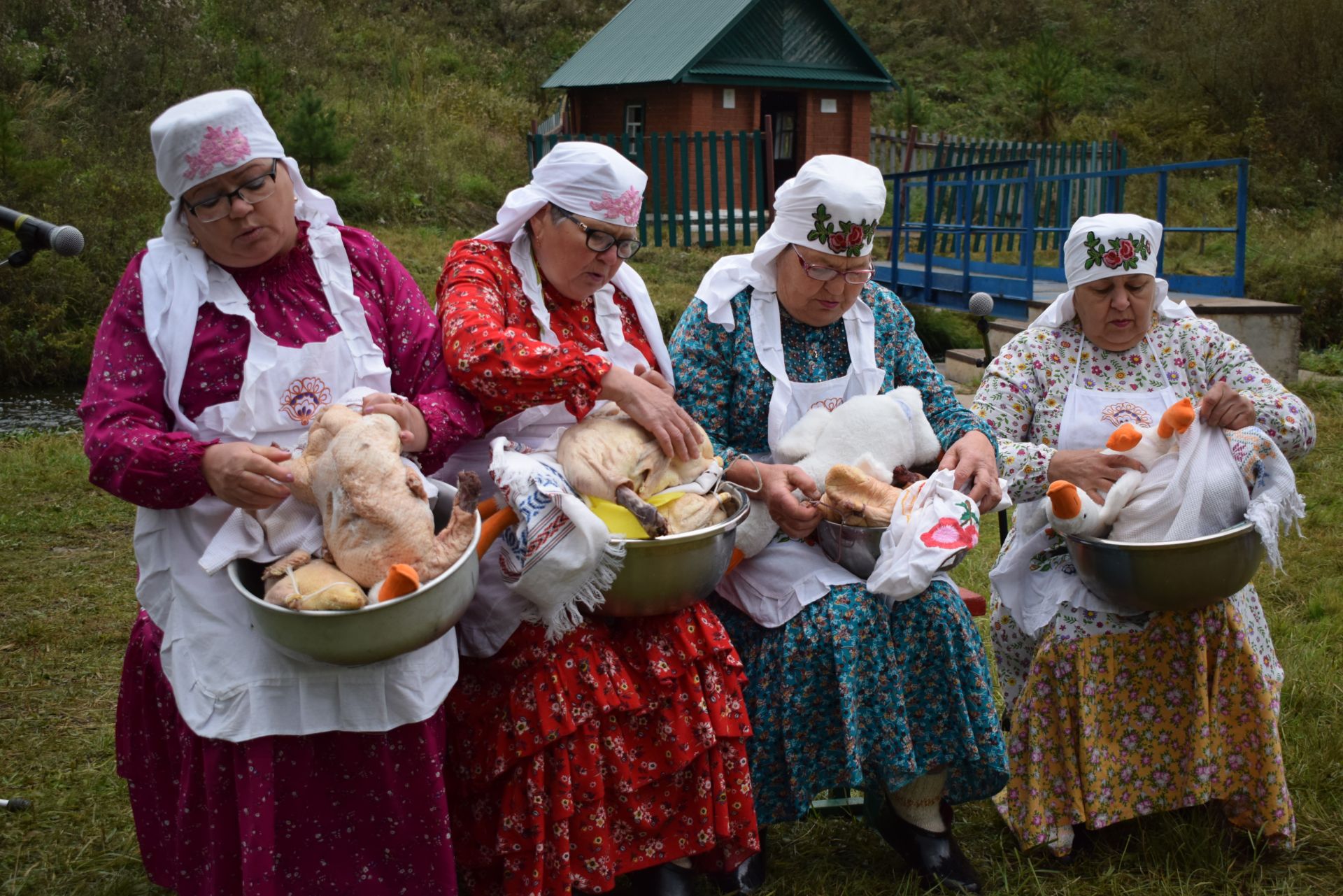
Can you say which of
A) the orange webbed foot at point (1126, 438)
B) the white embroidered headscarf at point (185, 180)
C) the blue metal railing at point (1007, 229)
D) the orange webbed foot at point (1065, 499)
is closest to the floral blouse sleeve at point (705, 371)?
the orange webbed foot at point (1065, 499)

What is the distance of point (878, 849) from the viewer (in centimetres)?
306

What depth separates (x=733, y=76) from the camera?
16.4 m

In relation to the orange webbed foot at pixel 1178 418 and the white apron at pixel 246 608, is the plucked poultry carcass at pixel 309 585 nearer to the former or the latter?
Answer: the white apron at pixel 246 608

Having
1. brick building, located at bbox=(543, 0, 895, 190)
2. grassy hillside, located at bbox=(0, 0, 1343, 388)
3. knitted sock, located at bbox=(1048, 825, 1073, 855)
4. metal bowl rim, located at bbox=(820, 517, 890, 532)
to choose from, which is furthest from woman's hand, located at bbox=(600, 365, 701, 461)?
brick building, located at bbox=(543, 0, 895, 190)

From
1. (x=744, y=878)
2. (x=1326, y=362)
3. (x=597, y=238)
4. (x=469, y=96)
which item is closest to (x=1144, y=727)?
(x=744, y=878)

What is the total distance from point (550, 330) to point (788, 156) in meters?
16.1

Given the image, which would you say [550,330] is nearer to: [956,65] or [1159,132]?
[1159,132]

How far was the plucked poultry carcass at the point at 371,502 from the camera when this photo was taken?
2098 millimetres

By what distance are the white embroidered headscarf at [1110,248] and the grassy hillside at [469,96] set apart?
9783mm

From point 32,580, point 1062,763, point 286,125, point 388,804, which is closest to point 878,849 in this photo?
point 1062,763

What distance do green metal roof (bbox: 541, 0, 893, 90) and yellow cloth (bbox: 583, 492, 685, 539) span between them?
14325mm

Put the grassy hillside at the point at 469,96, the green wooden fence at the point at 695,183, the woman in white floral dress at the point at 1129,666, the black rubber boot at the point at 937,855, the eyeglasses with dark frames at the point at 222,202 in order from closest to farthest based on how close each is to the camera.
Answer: the eyeglasses with dark frames at the point at 222,202, the black rubber boot at the point at 937,855, the woman in white floral dress at the point at 1129,666, the grassy hillside at the point at 469,96, the green wooden fence at the point at 695,183

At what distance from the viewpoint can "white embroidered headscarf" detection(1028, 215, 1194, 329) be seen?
10.0 feet

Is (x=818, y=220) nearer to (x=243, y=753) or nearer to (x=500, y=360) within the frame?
(x=500, y=360)
